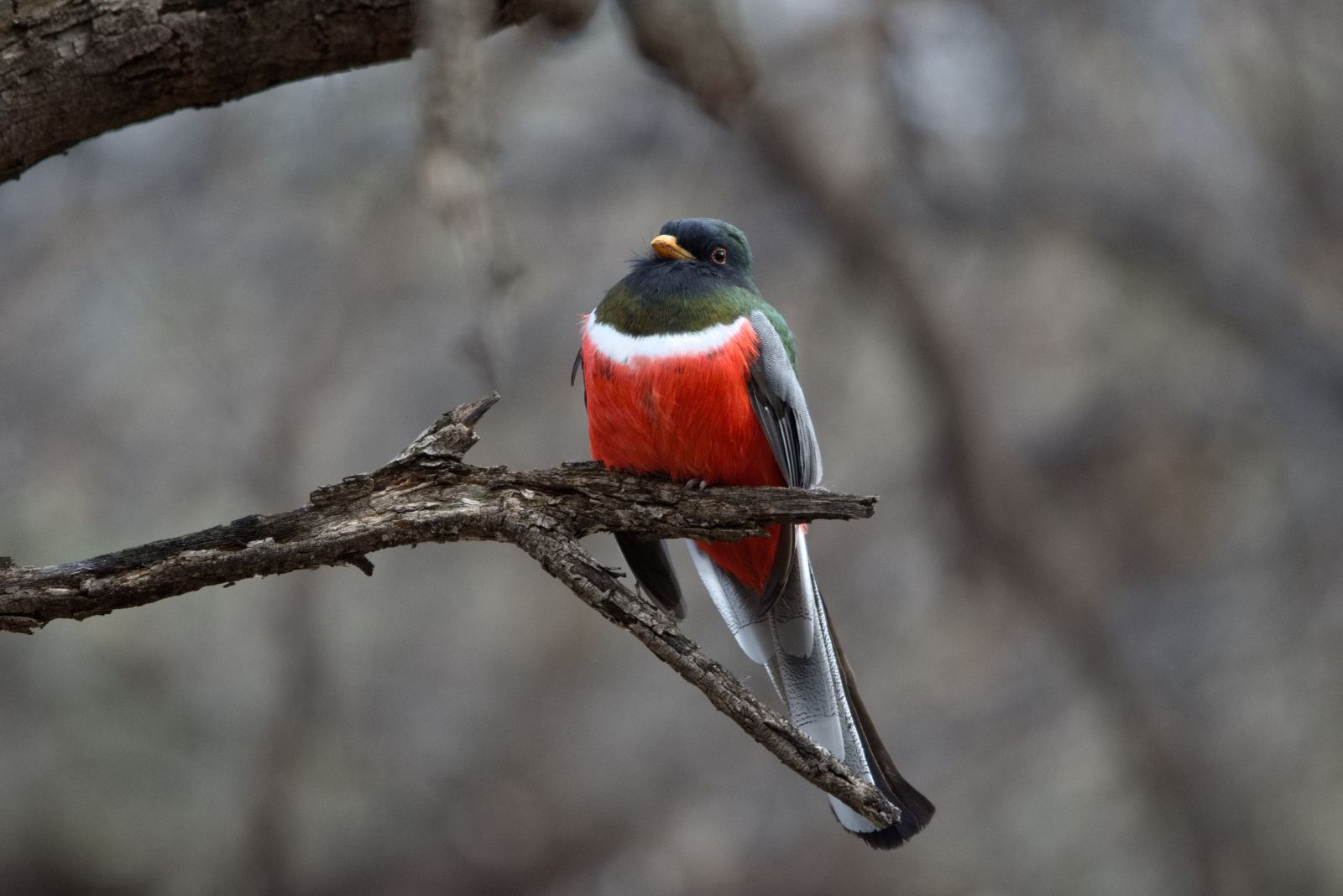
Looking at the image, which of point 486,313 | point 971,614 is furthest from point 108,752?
point 486,313

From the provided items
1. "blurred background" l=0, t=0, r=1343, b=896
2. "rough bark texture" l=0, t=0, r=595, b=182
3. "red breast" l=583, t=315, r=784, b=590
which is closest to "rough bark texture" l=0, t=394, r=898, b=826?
"red breast" l=583, t=315, r=784, b=590

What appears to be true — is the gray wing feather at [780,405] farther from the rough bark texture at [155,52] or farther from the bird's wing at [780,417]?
the rough bark texture at [155,52]

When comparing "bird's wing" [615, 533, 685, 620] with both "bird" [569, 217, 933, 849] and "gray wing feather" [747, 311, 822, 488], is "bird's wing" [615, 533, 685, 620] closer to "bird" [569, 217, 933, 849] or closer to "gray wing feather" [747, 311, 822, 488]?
"bird" [569, 217, 933, 849]

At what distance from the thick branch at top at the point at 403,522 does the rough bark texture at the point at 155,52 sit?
1.19 metres

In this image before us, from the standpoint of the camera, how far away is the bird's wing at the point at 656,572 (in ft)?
12.7

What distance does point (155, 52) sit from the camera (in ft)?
11.2

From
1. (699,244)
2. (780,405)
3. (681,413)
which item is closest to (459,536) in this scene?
(681,413)

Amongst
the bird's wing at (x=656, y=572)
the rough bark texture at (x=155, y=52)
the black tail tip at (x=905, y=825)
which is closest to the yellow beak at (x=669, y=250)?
the rough bark texture at (x=155, y=52)

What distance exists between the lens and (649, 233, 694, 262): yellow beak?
4.00 meters

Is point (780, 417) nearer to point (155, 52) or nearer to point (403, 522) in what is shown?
point (403, 522)

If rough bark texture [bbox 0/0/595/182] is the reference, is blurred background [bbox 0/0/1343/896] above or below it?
below

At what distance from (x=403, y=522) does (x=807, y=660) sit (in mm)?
1391

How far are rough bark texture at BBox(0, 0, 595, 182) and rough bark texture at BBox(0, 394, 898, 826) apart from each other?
1198 mm

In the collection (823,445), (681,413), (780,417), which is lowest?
(823,445)
